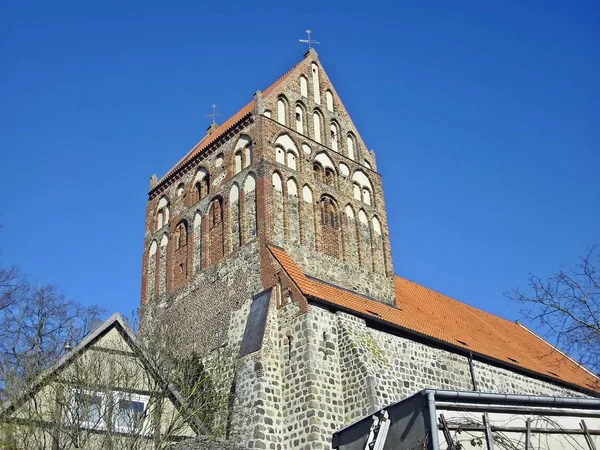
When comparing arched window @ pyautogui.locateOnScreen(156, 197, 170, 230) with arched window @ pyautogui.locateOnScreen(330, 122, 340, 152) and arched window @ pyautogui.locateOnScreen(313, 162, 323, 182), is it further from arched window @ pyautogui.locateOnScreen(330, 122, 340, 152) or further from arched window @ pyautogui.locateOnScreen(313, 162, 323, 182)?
arched window @ pyautogui.locateOnScreen(330, 122, 340, 152)

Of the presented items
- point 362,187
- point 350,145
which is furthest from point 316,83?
point 362,187

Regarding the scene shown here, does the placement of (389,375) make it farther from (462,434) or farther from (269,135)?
(269,135)

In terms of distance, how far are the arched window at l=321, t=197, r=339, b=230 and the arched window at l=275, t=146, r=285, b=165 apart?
198 centimetres

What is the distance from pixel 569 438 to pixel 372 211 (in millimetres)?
13675

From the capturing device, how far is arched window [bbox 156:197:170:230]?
25.7 m

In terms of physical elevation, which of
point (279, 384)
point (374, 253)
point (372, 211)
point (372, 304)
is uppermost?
point (372, 211)

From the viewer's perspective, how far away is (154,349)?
16.3m

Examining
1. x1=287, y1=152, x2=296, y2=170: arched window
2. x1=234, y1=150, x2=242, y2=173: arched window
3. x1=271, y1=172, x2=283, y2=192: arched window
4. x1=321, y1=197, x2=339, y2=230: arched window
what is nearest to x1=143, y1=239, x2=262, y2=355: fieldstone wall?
x1=271, y1=172, x2=283, y2=192: arched window

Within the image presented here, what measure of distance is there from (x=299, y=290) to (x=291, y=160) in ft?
20.0

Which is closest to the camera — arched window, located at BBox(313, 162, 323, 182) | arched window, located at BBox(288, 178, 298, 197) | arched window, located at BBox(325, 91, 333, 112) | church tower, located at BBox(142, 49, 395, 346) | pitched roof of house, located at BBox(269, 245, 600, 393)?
pitched roof of house, located at BBox(269, 245, 600, 393)

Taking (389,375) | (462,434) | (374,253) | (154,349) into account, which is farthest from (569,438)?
(374,253)

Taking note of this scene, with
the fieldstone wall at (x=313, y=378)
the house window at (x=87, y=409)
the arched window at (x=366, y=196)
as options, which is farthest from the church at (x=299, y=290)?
the house window at (x=87, y=409)

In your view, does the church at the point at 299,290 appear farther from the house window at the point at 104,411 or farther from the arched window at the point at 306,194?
the house window at the point at 104,411

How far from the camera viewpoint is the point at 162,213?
26.0 m
